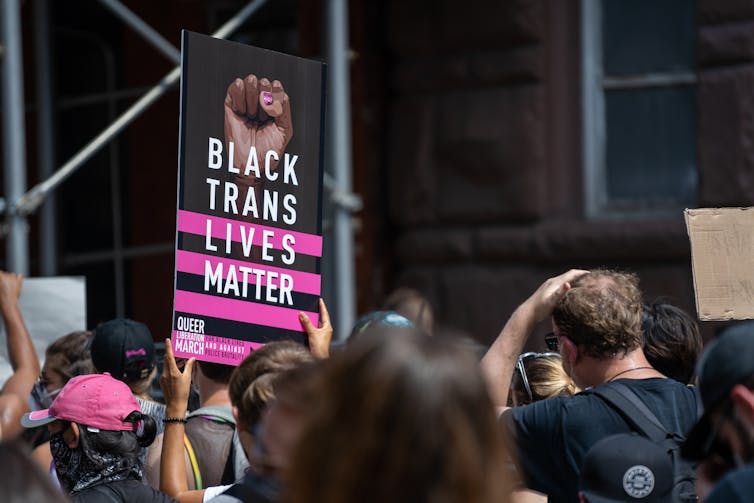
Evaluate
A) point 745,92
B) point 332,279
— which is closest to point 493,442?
point 332,279

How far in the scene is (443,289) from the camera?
7.31m

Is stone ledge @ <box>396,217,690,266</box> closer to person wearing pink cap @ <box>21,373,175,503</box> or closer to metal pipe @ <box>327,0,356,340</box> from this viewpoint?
metal pipe @ <box>327,0,356,340</box>

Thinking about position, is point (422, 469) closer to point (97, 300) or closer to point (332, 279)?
point (332, 279)

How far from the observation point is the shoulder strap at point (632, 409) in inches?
117

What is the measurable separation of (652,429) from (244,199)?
4.61 feet

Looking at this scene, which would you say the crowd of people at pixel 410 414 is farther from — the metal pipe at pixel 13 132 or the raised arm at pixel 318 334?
the metal pipe at pixel 13 132

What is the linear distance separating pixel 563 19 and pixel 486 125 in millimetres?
819

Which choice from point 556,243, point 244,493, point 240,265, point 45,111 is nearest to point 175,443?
point 240,265

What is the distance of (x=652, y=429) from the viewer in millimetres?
2988

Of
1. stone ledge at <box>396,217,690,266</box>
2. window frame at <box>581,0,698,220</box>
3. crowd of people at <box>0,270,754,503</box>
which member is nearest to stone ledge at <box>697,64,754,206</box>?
stone ledge at <box>396,217,690,266</box>

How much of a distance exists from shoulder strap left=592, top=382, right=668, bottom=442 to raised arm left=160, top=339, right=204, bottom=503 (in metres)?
1.10

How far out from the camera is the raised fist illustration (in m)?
3.64

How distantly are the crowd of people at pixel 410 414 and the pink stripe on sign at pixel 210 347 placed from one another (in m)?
0.05

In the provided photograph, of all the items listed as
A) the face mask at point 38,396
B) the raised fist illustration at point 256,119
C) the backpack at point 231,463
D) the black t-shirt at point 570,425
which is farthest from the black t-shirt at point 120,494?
the face mask at point 38,396
